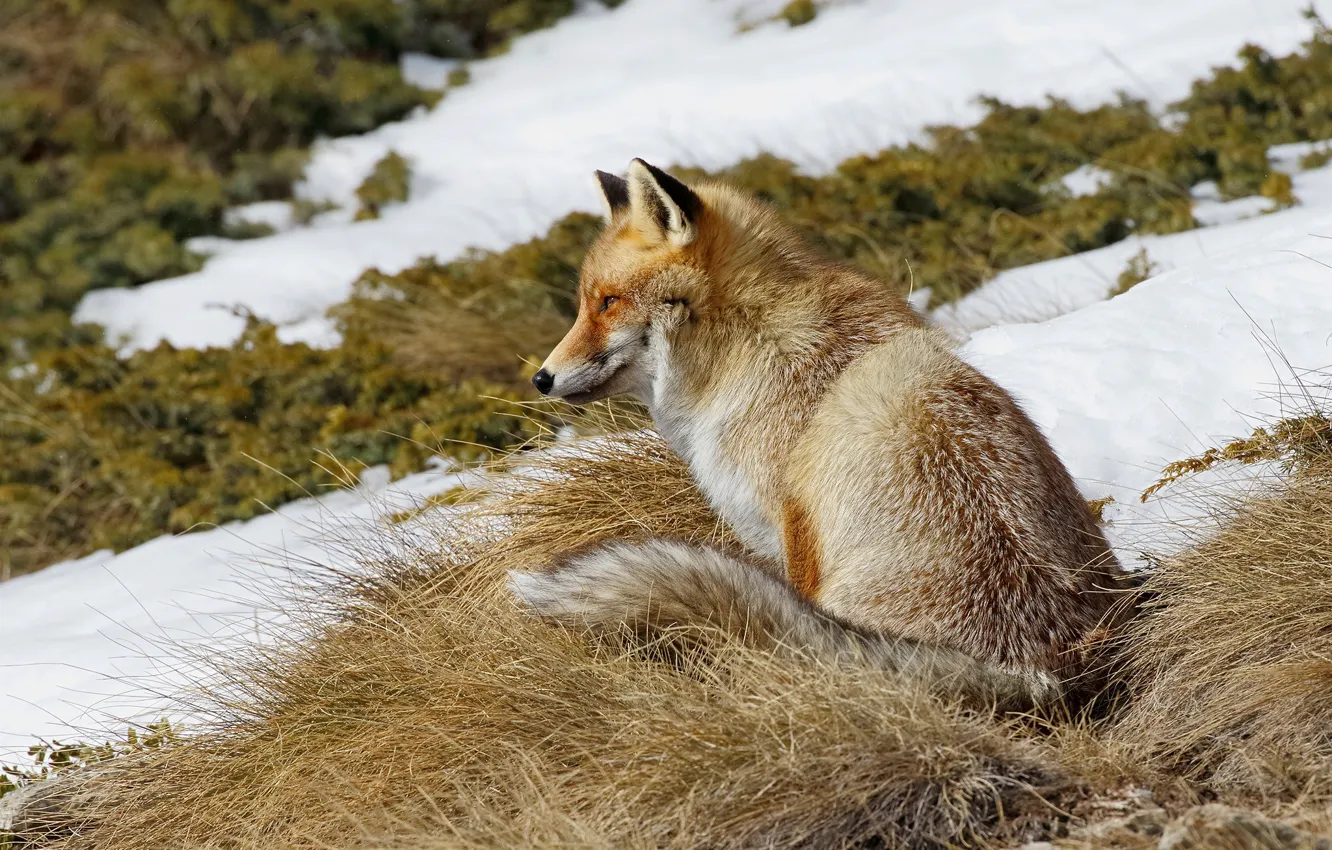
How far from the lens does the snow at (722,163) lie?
519 cm

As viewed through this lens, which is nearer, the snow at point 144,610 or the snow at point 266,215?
the snow at point 144,610

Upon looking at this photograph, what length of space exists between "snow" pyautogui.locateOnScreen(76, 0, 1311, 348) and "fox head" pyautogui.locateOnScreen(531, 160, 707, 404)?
270 inches

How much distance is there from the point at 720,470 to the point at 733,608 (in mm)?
619

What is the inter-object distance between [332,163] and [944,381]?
1127cm

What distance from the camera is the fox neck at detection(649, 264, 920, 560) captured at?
4.07 metres

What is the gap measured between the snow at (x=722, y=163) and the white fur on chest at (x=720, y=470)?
1.48 m

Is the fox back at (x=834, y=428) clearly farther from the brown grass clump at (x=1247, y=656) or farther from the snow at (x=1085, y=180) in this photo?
the snow at (x=1085, y=180)

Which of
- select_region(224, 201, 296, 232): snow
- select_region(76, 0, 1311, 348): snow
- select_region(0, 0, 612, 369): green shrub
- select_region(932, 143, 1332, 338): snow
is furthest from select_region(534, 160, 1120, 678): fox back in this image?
select_region(0, 0, 612, 369): green shrub

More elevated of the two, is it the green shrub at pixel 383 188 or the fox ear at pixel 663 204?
the fox ear at pixel 663 204

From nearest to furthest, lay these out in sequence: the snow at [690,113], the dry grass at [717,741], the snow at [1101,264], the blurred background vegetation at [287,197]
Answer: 1. the dry grass at [717,741]
2. the snow at [1101,264]
3. the blurred background vegetation at [287,197]
4. the snow at [690,113]

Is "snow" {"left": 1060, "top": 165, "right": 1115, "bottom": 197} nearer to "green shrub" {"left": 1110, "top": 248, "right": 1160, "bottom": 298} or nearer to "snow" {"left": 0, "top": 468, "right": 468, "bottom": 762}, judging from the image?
"green shrub" {"left": 1110, "top": 248, "right": 1160, "bottom": 298}

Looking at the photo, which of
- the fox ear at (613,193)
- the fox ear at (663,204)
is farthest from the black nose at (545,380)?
the fox ear at (613,193)

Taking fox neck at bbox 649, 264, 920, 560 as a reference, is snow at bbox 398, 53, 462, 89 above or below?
below

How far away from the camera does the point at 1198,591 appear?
12.9 feet
